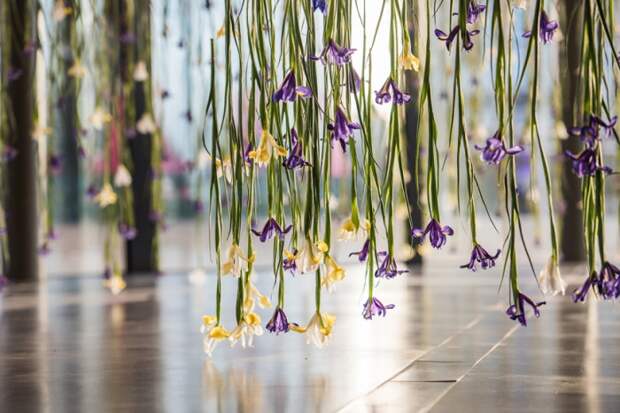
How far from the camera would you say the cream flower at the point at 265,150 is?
140cm

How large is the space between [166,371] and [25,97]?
8.78 feet

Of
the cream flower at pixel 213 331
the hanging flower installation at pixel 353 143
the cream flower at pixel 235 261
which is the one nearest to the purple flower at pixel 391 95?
the hanging flower installation at pixel 353 143

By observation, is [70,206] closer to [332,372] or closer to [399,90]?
[332,372]

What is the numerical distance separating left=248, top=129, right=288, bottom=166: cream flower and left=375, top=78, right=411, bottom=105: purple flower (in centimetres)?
14

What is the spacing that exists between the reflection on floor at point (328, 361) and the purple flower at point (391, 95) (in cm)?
42

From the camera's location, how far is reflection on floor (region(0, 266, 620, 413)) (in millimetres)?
Answer: 1638

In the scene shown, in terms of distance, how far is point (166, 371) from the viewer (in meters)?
1.97

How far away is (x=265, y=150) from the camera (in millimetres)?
1406

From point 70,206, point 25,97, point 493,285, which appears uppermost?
point 25,97

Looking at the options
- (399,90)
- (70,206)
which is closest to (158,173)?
(70,206)

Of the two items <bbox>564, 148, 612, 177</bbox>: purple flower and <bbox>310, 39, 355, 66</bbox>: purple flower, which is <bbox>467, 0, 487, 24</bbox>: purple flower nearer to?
<bbox>310, 39, 355, 66</bbox>: purple flower

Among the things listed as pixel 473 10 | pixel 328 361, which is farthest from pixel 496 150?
pixel 328 361

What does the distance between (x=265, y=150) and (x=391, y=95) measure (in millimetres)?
170

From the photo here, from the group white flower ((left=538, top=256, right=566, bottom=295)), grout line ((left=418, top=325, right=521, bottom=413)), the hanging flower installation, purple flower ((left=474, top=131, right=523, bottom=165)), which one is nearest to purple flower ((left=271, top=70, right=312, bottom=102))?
the hanging flower installation
